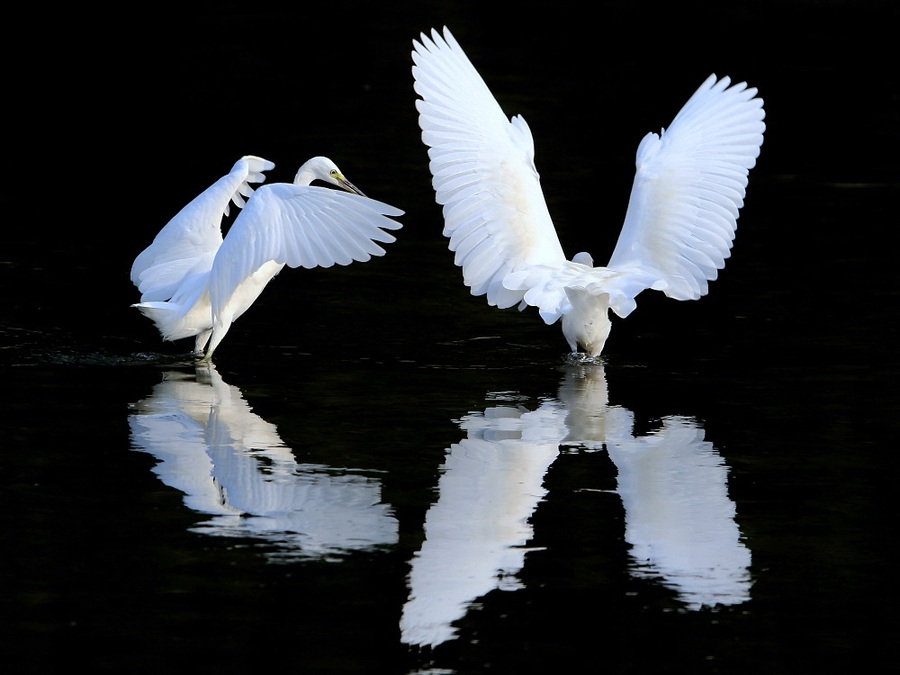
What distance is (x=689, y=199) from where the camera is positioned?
1103 cm

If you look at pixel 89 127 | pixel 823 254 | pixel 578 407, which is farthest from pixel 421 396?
pixel 89 127

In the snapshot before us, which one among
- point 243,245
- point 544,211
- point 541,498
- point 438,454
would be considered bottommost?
point 541,498

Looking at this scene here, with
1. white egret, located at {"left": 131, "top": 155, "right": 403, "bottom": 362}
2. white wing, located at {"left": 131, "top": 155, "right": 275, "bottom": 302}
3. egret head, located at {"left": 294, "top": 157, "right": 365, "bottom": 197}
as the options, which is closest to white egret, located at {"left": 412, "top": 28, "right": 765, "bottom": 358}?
white egret, located at {"left": 131, "top": 155, "right": 403, "bottom": 362}

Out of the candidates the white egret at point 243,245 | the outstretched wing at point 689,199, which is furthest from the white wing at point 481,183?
the white egret at point 243,245

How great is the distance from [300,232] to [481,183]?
1769 mm

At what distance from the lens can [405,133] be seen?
19641 mm

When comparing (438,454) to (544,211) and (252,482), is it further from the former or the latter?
(544,211)

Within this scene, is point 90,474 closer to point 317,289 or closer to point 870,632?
point 870,632

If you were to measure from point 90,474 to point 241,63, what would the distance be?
56.0 feet

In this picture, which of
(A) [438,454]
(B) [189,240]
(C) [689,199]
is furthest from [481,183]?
(A) [438,454]

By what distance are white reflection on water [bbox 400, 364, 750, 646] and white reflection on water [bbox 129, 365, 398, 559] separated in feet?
1.21

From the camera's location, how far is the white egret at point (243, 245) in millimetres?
9078

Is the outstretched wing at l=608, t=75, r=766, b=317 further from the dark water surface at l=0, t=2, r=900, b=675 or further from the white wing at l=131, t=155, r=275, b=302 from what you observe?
the white wing at l=131, t=155, r=275, b=302

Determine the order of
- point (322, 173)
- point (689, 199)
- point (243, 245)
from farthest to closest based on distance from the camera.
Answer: point (322, 173)
point (689, 199)
point (243, 245)
